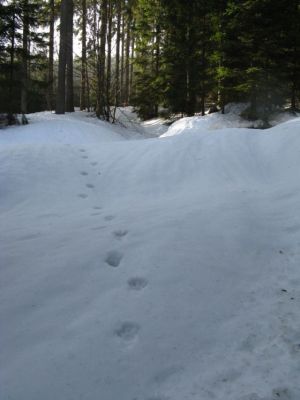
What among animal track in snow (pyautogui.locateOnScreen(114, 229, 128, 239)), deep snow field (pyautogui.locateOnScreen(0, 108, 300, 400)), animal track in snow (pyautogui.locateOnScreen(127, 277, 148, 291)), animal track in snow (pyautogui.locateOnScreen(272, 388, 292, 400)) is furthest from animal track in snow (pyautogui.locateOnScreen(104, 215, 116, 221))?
animal track in snow (pyautogui.locateOnScreen(272, 388, 292, 400))

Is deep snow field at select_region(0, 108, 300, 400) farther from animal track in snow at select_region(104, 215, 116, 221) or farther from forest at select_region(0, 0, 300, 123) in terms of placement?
forest at select_region(0, 0, 300, 123)

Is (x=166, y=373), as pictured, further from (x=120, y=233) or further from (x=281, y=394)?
(x=120, y=233)

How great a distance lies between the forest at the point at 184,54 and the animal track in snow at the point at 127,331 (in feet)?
36.7

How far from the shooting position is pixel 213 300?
3010 millimetres

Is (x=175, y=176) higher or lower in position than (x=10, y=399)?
higher

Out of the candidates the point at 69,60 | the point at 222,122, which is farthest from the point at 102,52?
the point at 222,122

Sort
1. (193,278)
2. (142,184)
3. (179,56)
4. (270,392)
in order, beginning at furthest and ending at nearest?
1. (179,56)
2. (142,184)
3. (193,278)
4. (270,392)

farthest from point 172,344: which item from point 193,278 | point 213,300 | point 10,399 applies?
point 10,399

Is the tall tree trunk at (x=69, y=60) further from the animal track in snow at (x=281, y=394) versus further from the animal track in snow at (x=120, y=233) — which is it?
the animal track in snow at (x=281, y=394)

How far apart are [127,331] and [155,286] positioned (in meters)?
0.57

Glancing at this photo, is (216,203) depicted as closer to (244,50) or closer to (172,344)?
(172,344)

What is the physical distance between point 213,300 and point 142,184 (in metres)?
3.75

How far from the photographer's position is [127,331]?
108 inches

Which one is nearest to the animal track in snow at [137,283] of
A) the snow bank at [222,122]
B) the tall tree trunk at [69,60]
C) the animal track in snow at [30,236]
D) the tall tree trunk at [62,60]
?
the animal track in snow at [30,236]
